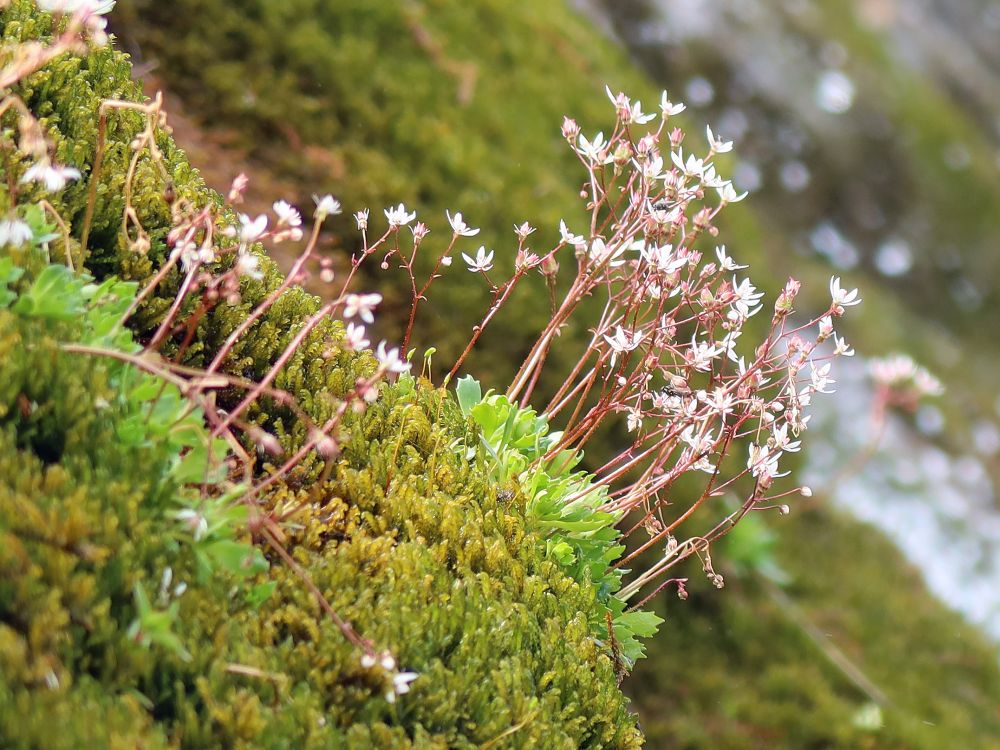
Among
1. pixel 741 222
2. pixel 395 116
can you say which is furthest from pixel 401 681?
pixel 741 222

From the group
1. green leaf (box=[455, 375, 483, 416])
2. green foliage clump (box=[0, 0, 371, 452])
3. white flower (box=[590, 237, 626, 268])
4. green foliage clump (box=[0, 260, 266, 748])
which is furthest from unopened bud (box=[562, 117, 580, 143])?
green foliage clump (box=[0, 260, 266, 748])

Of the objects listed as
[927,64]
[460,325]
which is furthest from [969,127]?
[460,325]

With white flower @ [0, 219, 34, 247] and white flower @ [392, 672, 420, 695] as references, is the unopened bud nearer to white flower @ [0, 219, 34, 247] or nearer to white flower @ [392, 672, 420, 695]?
white flower @ [0, 219, 34, 247]

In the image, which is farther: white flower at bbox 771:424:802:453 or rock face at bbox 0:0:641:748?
white flower at bbox 771:424:802:453

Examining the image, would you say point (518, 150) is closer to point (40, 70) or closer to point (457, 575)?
point (40, 70)

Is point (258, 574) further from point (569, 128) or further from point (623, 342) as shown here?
point (569, 128)
